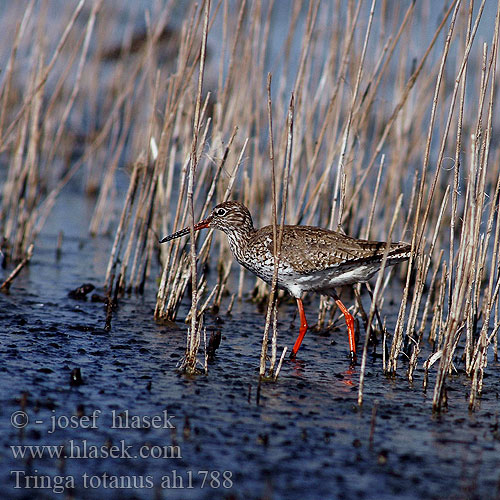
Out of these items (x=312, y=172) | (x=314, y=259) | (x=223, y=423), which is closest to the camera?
(x=223, y=423)

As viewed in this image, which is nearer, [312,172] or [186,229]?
[186,229]

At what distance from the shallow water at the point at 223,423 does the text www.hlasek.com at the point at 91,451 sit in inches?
0.5

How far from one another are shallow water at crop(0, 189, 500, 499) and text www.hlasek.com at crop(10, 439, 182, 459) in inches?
0.5

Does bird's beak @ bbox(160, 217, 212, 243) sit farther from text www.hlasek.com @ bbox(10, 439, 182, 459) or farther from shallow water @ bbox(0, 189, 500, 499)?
text www.hlasek.com @ bbox(10, 439, 182, 459)

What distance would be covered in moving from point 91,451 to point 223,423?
0.86m

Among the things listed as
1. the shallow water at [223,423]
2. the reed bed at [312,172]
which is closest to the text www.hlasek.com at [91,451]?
the shallow water at [223,423]

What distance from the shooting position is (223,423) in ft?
15.0

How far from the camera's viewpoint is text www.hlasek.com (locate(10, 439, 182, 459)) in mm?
3959

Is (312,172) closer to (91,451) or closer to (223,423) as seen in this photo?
(223,423)

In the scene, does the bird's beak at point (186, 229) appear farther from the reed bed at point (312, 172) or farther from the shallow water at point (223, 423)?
the shallow water at point (223, 423)

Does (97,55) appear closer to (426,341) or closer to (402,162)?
(402,162)

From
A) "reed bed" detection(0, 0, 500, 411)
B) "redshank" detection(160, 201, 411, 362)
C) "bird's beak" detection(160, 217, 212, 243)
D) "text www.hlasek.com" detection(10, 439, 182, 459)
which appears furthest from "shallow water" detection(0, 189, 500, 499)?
"bird's beak" detection(160, 217, 212, 243)

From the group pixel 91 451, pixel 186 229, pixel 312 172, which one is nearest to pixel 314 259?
pixel 186 229

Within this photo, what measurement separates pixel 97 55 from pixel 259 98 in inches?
229
